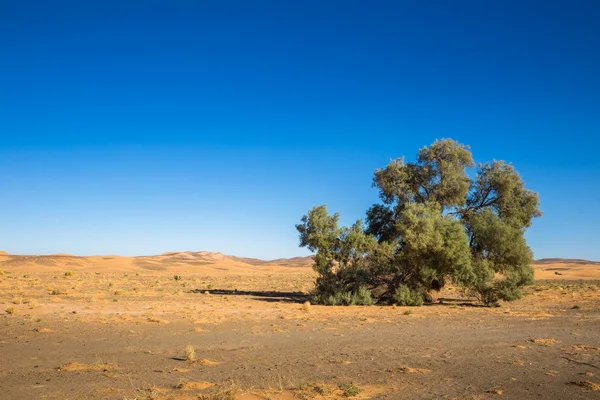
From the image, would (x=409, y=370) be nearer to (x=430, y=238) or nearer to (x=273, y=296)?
(x=430, y=238)

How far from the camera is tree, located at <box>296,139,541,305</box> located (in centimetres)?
2644

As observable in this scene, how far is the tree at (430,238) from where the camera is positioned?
26.4 m

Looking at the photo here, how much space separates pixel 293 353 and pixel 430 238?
47.6 feet

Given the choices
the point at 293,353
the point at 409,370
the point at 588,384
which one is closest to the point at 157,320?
the point at 293,353

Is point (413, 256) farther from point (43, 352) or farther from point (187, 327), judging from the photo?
point (43, 352)

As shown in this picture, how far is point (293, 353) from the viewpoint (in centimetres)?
1312

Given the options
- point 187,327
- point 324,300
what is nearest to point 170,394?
point 187,327

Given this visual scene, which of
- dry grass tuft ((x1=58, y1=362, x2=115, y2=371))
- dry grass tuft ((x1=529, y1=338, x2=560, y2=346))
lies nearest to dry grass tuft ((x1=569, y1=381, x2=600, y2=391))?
dry grass tuft ((x1=529, y1=338, x2=560, y2=346))

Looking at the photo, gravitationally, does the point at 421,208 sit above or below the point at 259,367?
above

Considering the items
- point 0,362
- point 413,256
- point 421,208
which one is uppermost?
point 421,208

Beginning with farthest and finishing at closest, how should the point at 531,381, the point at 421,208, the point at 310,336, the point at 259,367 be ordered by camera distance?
the point at 421,208 < the point at 310,336 < the point at 259,367 < the point at 531,381

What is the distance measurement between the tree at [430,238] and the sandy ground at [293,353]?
3834 mm

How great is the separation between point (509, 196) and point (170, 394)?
2713cm

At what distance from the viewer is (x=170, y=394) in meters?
8.88
